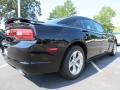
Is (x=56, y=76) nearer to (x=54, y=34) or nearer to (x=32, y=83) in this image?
(x=32, y=83)

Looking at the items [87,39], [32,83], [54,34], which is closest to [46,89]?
[32,83]

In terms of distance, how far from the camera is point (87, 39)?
15.4 ft

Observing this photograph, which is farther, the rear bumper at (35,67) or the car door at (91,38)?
the car door at (91,38)

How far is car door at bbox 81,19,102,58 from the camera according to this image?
4800 millimetres

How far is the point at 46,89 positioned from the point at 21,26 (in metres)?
1.30

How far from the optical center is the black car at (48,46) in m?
3.60

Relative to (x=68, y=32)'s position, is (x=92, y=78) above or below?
below

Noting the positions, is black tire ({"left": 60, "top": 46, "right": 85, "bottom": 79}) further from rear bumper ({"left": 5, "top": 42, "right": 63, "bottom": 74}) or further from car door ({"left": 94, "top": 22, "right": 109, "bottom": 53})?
car door ({"left": 94, "top": 22, "right": 109, "bottom": 53})

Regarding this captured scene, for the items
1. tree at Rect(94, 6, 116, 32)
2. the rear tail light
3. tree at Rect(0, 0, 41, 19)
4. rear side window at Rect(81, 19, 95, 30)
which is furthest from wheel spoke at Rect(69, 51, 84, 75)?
tree at Rect(94, 6, 116, 32)

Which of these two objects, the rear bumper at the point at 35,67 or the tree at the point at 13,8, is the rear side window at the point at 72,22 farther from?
the tree at the point at 13,8

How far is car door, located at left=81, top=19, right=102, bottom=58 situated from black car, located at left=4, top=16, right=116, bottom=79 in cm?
3

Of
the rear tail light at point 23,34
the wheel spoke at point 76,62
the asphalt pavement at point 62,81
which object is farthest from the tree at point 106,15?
the rear tail light at point 23,34

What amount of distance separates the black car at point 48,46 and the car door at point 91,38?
27mm

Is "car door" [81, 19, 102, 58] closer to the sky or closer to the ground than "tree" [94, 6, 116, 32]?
closer to the ground
